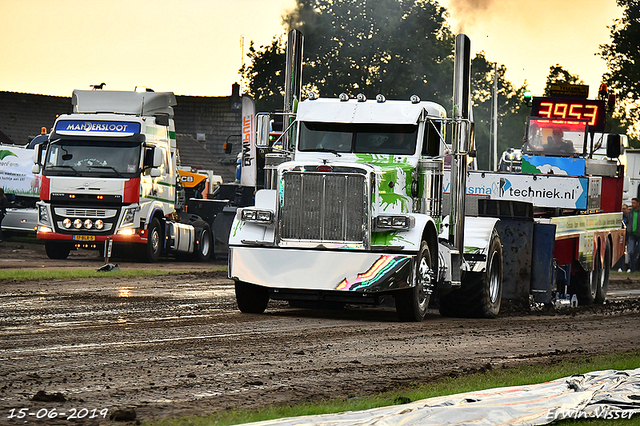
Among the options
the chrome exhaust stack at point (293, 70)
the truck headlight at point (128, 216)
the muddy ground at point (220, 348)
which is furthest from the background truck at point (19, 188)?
the chrome exhaust stack at point (293, 70)

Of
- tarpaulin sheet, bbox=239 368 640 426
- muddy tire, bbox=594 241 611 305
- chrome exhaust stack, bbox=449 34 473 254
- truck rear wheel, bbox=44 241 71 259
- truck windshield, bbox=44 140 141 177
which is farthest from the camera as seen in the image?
truck rear wheel, bbox=44 241 71 259

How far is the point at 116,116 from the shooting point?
25.6 meters

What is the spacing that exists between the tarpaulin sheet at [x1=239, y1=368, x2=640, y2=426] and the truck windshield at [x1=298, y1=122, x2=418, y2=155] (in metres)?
6.07

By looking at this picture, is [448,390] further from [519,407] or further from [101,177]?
[101,177]

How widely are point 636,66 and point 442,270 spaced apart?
63.2 meters

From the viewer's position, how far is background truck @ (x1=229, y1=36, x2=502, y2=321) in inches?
499

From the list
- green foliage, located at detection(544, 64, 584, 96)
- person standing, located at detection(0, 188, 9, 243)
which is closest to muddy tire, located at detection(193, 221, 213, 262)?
person standing, located at detection(0, 188, 9, 243)

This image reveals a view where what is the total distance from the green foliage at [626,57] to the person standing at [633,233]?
43.0 meters

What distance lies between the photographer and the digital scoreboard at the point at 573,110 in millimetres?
25828

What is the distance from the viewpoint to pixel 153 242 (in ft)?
88.1

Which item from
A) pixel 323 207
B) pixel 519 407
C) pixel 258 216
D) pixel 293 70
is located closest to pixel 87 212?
pixel 293 70

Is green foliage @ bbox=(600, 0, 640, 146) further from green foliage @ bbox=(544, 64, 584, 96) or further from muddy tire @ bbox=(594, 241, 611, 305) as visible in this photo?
muddy tire @ bbox=(594, 241, 611, 305)

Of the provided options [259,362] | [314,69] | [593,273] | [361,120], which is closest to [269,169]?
[361,120]

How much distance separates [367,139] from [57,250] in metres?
14.9
